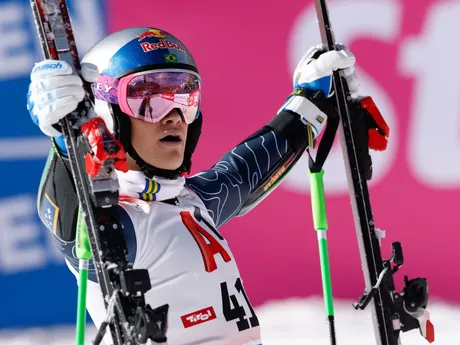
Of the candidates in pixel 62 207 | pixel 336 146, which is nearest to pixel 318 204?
pixel 62 207

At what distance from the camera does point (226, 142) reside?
561 cm

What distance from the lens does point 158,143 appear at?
11.5 feet

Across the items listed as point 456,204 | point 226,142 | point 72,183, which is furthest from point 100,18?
point 72,183

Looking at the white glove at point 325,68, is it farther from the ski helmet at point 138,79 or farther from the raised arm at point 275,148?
the ski helmet at point 138,79

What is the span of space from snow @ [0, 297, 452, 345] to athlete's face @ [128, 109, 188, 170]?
1.87 metres

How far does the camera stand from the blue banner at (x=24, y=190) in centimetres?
543

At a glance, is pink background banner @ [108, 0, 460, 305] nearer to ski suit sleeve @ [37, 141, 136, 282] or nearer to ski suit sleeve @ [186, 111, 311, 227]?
ski suit sleeve @ [186, 111, 311, 227]

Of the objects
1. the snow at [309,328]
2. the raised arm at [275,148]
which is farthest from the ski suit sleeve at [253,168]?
the snow at [309,328]

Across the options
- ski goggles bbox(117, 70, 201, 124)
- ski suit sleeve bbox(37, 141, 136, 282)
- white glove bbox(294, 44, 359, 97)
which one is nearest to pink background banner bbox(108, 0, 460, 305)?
white glove bbox(294, 44, 359, 97)

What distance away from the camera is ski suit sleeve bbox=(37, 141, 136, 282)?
3.14 metres

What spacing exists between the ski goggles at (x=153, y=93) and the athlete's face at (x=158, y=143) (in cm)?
2

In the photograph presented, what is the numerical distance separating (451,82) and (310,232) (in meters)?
1.05

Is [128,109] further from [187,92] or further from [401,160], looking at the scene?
[401,160]

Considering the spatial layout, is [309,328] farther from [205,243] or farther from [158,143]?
[158,143]
